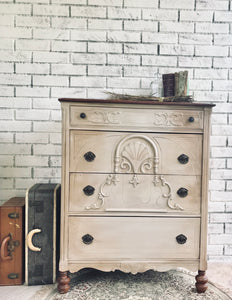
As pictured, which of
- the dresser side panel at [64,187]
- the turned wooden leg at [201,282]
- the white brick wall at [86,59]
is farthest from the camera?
the white brick wall at [86,59]

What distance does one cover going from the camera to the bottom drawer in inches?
52.4

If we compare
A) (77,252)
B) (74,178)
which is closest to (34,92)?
(74,178)

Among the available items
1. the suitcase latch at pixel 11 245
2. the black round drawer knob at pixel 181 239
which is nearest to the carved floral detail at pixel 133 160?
the black round drawer knob at pixel 181 239

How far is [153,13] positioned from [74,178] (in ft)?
4.83

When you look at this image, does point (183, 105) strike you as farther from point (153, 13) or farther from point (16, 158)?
point (16, 158)

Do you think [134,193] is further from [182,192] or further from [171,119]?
[171,119]

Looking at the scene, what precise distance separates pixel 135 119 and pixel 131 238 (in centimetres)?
71

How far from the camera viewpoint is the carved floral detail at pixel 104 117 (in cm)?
131

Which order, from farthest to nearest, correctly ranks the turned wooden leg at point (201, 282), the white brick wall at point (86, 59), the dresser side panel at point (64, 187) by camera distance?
the white brick wall at point (86, 59), the turned wooden leg at point (201, 282), the dresser side panel at point (64, 187)

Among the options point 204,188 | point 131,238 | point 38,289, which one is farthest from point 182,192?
point 38,289

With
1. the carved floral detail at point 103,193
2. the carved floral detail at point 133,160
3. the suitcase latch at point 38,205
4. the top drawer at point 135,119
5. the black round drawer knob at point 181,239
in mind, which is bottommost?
the black round drawer knob at point 181,239

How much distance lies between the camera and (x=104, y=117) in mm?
1314

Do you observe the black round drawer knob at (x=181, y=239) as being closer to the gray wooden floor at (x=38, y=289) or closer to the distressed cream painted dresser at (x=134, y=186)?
the distressed cream painted dresser at (x=134, y=186)

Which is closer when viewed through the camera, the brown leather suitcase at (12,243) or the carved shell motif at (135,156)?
the carved shell motif at (135,156)
